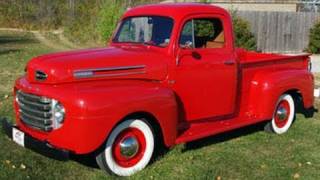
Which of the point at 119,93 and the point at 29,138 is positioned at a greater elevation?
the point at 119,93

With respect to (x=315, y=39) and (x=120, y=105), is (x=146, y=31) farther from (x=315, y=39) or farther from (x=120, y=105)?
(x=315, y=39)

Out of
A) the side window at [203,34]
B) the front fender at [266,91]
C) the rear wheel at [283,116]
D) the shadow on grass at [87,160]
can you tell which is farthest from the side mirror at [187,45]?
the rear wheel at [283,116]

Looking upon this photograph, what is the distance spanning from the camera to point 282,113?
8.58 m

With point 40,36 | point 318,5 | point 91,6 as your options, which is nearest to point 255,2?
point 318,5

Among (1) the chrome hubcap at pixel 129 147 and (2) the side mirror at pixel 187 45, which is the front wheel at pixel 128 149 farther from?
(2) the side mirror at pixel 187 45

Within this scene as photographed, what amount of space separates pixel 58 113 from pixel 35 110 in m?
0.42

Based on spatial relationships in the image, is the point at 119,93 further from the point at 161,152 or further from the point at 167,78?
the point at 161,152

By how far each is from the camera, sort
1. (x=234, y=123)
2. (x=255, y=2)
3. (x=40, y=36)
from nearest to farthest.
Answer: (x=234, y=123) → (x=40, y=36) → (x=255, y=2)

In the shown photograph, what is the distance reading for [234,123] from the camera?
774 centimetres

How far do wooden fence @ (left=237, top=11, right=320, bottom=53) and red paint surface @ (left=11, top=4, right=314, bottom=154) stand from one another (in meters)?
15.3

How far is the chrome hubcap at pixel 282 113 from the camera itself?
28.0 feet

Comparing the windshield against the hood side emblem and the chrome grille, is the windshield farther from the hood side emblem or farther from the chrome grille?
the chrome grille

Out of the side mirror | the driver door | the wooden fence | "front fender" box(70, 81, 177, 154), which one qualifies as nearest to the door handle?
the driver door

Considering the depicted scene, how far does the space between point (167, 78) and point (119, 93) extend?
96 centimetres
